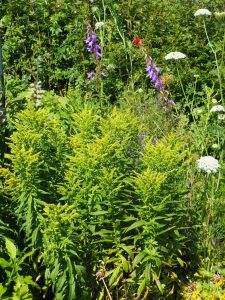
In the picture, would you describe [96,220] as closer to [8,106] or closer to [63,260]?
[63,260]

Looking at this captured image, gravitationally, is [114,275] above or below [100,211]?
below

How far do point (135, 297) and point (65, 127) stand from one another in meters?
1.13

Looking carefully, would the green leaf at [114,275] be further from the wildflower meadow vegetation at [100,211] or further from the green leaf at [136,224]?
the green leaf at [136,224]

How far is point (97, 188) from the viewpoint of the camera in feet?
8.73

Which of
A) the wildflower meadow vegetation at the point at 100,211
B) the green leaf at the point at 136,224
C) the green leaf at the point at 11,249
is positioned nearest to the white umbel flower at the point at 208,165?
the wildflower meadow vegetation at the point at 100,211

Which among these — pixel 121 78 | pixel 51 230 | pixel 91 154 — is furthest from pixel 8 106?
pixel 121 78

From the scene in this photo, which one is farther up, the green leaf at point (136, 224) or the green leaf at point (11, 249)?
the green leaf at point (11, 249)

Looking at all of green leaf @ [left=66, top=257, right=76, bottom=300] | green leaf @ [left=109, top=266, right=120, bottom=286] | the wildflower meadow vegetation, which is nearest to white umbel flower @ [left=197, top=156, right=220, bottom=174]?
the wildflower meadow vegetation

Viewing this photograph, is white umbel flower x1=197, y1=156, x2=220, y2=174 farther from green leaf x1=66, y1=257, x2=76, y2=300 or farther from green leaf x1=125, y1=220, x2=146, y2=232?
green leaf x1=66, y1=257, x2=76, y2=300

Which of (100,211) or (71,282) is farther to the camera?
(100,211)

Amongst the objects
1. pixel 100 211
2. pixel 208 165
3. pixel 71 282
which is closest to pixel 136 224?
pixel 100 211

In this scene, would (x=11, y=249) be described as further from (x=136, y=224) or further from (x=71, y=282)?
(x=136, y=224)

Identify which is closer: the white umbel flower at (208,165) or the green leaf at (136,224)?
the green leaf at (136,224)

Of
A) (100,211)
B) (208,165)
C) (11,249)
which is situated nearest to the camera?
(11,249)
